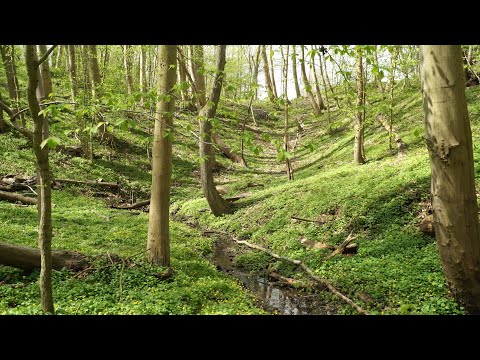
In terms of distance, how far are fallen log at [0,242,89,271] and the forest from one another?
20 mm

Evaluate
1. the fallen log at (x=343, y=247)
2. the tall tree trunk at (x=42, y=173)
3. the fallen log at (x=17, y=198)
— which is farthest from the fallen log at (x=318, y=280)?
the fallen log at (x=17, y=198)

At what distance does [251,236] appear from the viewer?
10766mm

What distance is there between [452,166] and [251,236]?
267 inches

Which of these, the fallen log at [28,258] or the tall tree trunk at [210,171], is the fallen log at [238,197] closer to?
the tall tree trunk at [210,171]

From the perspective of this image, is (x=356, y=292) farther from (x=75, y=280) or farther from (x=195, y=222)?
(x=195, y=222)

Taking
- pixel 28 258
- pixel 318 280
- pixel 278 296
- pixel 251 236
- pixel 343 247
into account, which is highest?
pixel 28 258

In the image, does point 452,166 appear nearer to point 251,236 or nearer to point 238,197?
point 251,236

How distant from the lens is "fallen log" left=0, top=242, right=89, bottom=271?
20.0ft

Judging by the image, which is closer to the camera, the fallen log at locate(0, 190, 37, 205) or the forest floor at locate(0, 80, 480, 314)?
the forest floor at locate(0, 80, 480, 314)

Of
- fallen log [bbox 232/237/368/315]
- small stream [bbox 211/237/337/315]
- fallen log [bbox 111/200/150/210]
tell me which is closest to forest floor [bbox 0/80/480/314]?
small stream [bbox 211/237/337/315]

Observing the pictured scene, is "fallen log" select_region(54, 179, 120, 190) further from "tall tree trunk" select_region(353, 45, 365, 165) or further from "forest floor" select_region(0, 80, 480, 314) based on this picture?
"tall tree trunk" select_region(353, 45, 365, 165)

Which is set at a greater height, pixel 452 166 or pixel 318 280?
pixel 452 166

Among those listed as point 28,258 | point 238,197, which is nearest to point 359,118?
point 238,197
